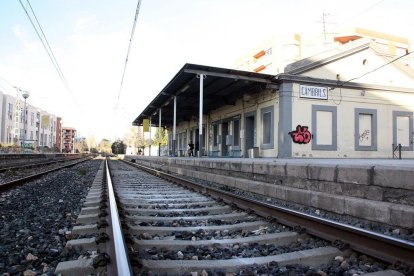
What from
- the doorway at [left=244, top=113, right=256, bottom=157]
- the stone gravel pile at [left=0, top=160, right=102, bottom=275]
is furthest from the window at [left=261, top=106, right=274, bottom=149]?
the stone gravel pile at [left=0, top=160, right=102, bottom=275]

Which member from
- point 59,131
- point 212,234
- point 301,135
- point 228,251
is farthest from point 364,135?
point 59,131

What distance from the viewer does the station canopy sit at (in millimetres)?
19656

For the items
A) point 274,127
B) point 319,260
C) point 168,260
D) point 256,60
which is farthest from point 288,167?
point 256,60

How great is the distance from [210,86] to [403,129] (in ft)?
43.6

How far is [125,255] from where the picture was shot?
291 centimetres

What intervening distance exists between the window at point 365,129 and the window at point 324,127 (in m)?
1.76

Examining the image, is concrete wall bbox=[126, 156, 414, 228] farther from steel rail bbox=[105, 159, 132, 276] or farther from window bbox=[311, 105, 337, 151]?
window bbox=[311, 105, 337, 151]

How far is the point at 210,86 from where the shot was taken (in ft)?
78.5

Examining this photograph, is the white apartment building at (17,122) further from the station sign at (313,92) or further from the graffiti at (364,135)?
the graffiti at (364,135)

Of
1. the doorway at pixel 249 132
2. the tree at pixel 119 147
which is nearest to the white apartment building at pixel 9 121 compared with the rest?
the tree at pixel 119 147

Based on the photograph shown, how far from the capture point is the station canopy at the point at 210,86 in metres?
19.7

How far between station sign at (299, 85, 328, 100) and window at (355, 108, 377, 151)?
2.60 metres

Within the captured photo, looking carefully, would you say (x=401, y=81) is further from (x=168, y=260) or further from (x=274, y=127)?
(x=168, y=260)

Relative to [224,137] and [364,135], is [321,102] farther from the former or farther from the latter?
[224,137]
